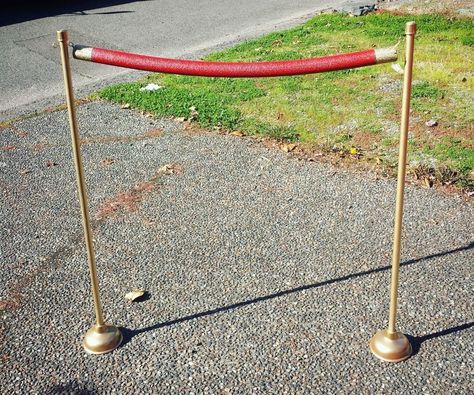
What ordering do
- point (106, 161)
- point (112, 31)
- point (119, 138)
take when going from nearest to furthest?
1. point (106, 161)
2. point (119, 138)
3. point (112, 31)

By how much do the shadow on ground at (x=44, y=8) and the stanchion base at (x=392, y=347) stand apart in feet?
34.5

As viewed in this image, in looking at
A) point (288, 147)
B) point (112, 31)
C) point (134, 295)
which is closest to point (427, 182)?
point (288, 147)

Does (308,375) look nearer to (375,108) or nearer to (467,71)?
(375,108)

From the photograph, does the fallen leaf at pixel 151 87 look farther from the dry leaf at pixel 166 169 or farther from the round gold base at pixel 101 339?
the round gold base at pixel 101 339

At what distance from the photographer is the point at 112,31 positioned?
10.5m

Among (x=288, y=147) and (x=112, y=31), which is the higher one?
(x=112, y=31)

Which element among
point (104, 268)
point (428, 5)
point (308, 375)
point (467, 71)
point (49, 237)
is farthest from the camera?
point (428, 5)

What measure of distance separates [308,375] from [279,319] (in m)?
0.48

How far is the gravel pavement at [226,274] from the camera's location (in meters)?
3.06

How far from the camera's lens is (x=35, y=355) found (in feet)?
10.5

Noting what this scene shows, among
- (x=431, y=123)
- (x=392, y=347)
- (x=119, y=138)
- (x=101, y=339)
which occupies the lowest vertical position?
(x=392, y=347)

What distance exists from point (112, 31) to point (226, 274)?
7880mm

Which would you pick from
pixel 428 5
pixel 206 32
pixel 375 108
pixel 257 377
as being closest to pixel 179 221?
pixel 257 377

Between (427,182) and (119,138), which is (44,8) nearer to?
(119,138)
